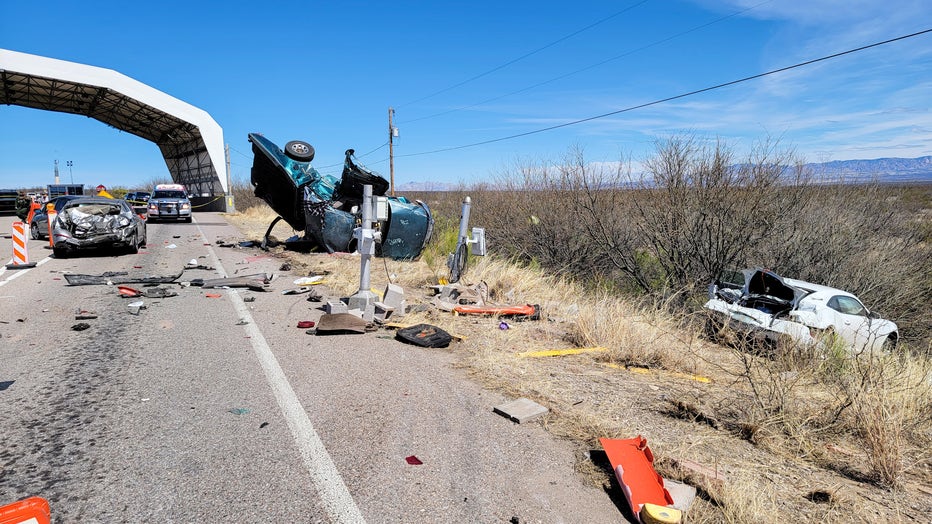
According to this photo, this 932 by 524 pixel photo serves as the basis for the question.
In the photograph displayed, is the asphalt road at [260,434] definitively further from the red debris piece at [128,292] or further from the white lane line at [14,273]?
the white lane line at [14,273]

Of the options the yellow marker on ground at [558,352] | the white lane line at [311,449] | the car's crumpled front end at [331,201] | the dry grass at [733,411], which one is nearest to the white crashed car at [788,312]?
the dry grass at [733,411]

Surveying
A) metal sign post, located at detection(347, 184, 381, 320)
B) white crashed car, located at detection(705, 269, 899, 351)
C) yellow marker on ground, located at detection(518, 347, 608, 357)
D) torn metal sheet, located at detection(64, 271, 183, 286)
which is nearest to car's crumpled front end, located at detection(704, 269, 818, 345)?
white crashed car, located at detection(705, 269, 899, 351)

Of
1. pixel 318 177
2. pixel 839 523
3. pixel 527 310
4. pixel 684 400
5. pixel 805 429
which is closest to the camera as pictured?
pixel 839 523

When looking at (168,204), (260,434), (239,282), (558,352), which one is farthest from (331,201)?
(168,204)

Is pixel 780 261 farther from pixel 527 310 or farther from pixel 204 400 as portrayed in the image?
pixel 204 400

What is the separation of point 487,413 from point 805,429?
2463 millimetres

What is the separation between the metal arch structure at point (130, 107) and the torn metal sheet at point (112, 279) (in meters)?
26.7

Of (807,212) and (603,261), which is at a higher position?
(807,212)

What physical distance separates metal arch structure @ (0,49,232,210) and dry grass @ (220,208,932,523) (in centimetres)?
3391

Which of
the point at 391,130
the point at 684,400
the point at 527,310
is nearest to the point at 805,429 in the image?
the point at 684,400

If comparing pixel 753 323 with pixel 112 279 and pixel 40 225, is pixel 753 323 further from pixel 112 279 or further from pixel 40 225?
pixel 40 225

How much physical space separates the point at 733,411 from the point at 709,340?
4.37 meters

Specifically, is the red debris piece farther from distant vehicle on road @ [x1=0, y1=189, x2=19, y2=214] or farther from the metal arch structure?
distant vehicle on road @ [x1=0, y1=189, x2=19, y2=214]

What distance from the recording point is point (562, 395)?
4828 mm
